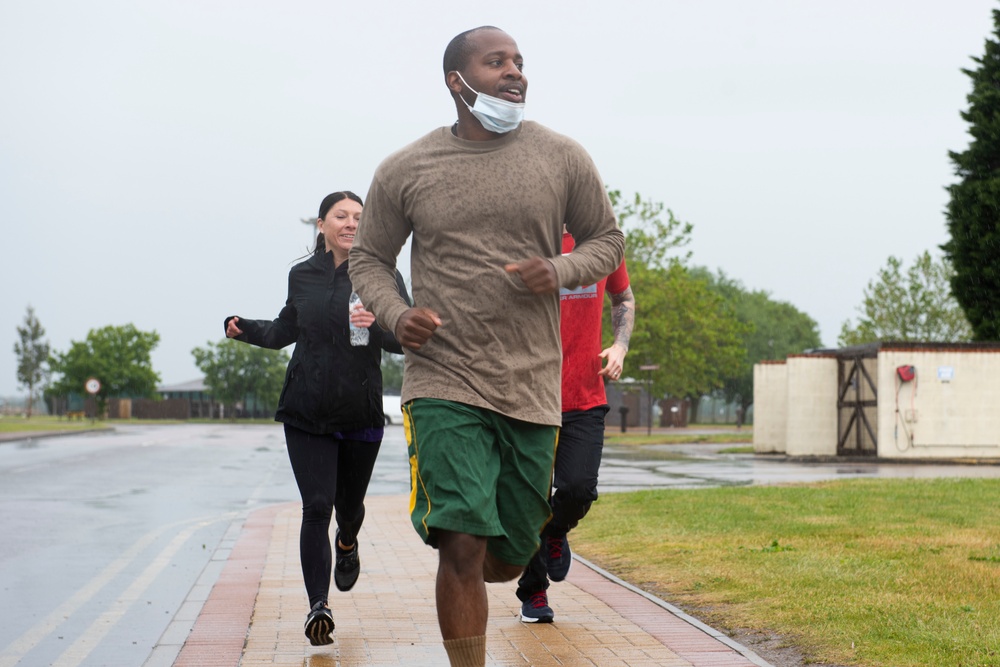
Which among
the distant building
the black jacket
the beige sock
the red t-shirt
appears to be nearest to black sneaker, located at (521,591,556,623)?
the red t-shirt

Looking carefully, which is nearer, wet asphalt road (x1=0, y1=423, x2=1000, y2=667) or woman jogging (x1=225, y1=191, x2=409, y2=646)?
woman jogging (x1=225, y1=191, x2=409, y2=646)

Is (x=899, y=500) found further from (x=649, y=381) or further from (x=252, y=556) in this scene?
(x=649, y=381)

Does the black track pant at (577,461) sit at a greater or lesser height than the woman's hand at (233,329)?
lesser

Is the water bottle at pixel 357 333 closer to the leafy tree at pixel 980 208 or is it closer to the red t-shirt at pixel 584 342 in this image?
the red t-shirt at pixel 584 342

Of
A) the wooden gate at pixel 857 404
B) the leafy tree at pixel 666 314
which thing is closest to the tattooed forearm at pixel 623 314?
the wooden gate at pixel 857 404

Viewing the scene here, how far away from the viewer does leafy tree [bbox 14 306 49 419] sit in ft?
389

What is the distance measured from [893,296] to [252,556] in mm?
49518

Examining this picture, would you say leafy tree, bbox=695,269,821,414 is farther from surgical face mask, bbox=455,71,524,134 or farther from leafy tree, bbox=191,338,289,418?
surgical face mask, bbox=455,71,524,134

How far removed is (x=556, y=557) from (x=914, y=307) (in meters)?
51.4

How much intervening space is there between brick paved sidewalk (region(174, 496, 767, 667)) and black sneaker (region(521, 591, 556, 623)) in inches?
2.4

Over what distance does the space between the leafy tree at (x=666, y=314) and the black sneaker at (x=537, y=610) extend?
33.9 m

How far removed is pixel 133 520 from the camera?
12430mm

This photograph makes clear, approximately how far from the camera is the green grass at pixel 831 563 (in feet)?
18.2

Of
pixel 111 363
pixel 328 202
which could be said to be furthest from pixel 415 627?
pixel 111 363
